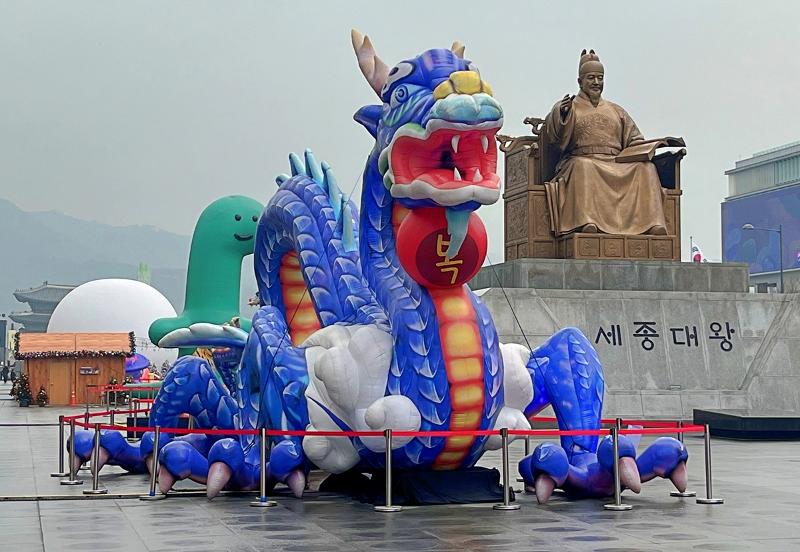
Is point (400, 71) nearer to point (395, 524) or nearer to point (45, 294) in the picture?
point (395, 524)

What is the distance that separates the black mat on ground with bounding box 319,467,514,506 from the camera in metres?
9.16

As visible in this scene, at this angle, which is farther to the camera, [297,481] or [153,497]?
[153,497]

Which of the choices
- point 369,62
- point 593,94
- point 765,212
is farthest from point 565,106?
point 765,212

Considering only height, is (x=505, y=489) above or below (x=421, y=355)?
below

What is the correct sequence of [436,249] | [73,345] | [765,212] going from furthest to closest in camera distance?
[765,212], [73,345], [436,249]

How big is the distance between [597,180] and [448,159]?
413 inches

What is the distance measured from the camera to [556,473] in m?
9.22

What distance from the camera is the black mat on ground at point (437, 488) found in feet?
30.1

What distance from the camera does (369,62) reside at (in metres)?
9.98

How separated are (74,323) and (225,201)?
32720mm

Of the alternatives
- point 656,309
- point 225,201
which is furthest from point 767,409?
point 225,201

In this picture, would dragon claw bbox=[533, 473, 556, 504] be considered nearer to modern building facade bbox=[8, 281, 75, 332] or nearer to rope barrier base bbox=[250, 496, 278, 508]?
rope barrier base bbox=[250, 496, 278, 508]

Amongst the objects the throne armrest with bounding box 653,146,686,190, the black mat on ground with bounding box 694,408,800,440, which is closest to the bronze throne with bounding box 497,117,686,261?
the throne armrest with bounding box 653,146,686,190

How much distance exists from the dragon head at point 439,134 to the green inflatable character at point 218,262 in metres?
13.1
